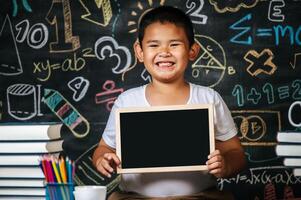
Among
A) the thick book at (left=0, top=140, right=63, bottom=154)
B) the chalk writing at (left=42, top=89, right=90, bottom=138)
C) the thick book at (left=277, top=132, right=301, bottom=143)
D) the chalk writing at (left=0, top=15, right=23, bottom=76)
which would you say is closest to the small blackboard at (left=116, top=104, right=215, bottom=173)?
the thick book at (left=0, top=140, right=63, bottom=154)

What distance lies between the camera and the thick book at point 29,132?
233 centimetres

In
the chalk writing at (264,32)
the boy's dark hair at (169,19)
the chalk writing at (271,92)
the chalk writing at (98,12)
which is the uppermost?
the chalk writing at (98,12)

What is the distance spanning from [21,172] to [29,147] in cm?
12

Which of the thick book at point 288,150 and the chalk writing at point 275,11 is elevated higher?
the chalk writing at point 275,11

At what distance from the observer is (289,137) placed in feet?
10.3

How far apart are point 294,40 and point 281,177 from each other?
2.35ft

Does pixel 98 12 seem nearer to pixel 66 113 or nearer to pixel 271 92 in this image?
pixel 66 113

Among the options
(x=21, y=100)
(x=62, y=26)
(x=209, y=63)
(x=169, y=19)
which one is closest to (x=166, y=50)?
(x=169, y=19)

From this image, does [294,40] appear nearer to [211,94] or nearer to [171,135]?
[211,94]

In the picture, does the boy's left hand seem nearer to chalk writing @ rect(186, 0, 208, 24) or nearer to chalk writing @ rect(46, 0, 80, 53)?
chalk writing @ rect(186, 0, 208, 24)

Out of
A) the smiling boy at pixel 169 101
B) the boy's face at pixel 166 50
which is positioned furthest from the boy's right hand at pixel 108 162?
the boy's face at pixel 166 50

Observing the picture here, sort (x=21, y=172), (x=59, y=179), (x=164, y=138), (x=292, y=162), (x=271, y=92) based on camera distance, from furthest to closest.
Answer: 1. (x=271, y=92)
2. (x=292, y=162)
3. (x=21, y=172)
4. (x=164, y=138)
5. (x=59, y=179)

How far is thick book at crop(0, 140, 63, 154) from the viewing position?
7.47ft

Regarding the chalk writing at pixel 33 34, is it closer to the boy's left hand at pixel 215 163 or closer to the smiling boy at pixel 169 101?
the smiling boy at pixel 169 101
